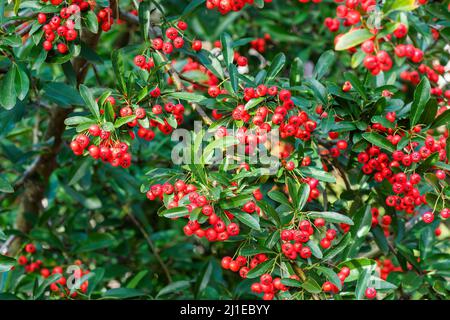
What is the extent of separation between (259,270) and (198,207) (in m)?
0.32

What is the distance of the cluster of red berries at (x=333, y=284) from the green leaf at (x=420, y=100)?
0.53 m

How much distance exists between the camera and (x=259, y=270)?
2016mm

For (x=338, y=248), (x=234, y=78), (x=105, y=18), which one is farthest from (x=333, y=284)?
(x=105, y=18)

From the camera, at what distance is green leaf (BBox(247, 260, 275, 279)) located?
6.59 feet

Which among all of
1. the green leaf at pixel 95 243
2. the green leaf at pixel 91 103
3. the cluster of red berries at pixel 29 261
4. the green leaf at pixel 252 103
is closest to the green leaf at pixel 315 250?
the green leaf at pixel 252 103

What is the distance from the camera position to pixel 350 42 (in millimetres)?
1843

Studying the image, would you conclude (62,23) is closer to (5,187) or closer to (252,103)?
(5,187)

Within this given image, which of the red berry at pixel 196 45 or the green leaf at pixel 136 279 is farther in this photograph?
the green leaf at pixel 136 279

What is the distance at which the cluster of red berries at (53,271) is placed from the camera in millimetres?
2527

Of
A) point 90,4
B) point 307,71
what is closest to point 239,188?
point 90,4

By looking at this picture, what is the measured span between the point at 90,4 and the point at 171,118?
0.49m

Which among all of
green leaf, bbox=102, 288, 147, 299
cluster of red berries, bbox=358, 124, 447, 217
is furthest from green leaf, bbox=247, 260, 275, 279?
green leaf, bbox=102, 288, 147, 299

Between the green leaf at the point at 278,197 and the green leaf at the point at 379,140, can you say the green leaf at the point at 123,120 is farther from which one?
the green leaf at the point at 379,140

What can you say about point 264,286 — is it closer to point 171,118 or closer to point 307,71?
point 171,118
